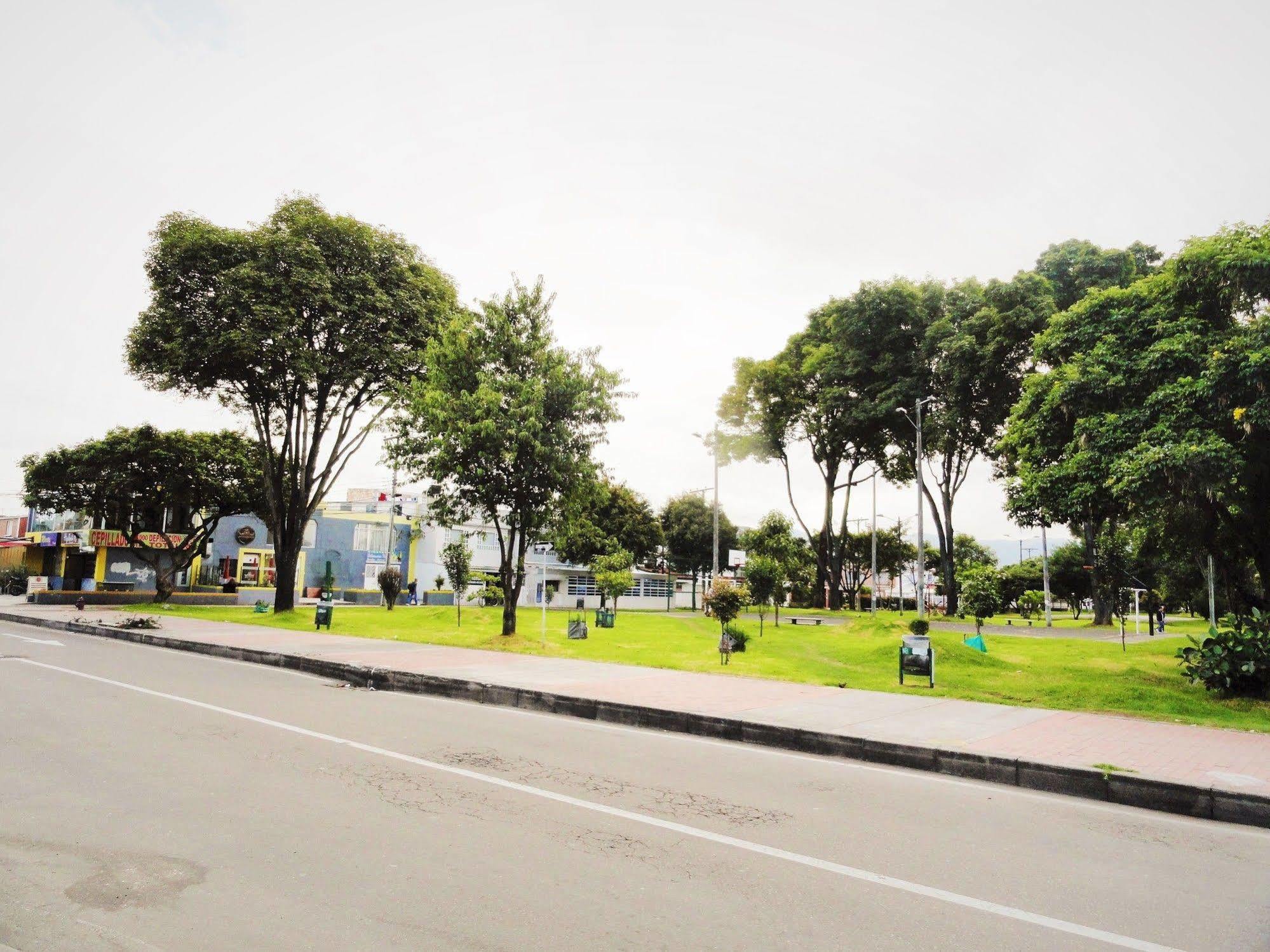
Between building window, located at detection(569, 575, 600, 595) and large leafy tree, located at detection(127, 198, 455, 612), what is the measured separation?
30.5 meters

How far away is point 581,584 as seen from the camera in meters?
59.5

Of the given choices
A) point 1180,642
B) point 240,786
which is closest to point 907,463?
point 1180,642

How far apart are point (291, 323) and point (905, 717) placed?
2327cm

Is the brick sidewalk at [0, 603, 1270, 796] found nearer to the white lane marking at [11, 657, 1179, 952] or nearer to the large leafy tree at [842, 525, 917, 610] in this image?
the white lane marking at [11, 657, 1179, 952]

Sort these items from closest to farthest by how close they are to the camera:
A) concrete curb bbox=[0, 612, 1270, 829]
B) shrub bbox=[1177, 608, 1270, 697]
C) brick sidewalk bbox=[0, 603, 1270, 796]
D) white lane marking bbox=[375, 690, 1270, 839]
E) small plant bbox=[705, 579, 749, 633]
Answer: white lane marking bbox=[375, 690, 1270, 839]
concrete curb bbox=[0, 612, 1270, 829]
brick sidewalk bbox=[0, 603, 1270, 796]
shrub bbox=[1177, 608, 1270, 697]
small plant bbox=[705, 579, 749, 633]

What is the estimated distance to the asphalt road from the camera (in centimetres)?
366

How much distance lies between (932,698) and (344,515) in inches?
1968

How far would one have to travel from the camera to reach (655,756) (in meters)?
7.80

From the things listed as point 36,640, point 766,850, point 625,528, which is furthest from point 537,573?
point 766,850

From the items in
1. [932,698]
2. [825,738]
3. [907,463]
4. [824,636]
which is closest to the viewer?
[825,738]

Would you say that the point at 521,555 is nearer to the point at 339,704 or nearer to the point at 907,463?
the point at 339,704

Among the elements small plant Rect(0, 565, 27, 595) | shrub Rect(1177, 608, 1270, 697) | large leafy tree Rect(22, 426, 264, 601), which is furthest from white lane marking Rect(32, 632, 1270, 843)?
small plant Rect(0, 565, 27, 595)

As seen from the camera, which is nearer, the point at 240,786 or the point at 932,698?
the point at 240,786

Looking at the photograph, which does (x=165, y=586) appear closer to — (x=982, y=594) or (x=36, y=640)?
(x=36, y=640)
